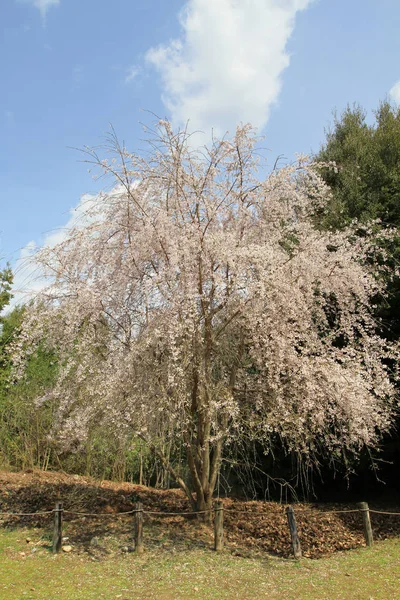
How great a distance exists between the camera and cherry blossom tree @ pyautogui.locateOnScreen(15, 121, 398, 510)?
600 cm

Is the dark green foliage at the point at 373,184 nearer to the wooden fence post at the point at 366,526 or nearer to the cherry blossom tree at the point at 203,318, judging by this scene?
the cherry blossom tree at the point at 203,318

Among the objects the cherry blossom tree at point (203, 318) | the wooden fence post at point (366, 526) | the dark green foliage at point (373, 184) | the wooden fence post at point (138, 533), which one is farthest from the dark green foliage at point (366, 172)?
the wooden fence post at point (138, 533)

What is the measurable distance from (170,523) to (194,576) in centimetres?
193

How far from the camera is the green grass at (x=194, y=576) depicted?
461 centimetres

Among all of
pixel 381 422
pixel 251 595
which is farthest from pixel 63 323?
pixel 381 422

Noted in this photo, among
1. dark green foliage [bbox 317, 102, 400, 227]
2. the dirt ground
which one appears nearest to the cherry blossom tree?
the dirt ground

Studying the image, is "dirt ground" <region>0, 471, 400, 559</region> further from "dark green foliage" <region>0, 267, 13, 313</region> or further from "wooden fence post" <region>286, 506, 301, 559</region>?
"dark green foliage" <region>0, 267, 13, 313</region>

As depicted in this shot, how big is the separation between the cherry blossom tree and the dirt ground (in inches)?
26.9

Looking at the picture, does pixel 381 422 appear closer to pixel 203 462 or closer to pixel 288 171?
pixel 203 462

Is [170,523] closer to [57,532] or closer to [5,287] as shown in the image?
[57,532]

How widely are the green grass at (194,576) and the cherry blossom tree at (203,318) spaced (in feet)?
4.48

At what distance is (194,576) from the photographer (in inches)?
204

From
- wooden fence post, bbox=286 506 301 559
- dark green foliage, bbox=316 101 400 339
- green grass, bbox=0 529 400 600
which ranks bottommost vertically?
green grass, bbox=0 529 400 600

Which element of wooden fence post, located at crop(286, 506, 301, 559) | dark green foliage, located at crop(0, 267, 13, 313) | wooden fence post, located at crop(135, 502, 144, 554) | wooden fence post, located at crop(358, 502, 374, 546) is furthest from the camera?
dark green foliage, located at crop(0, 267, 13, 313)
